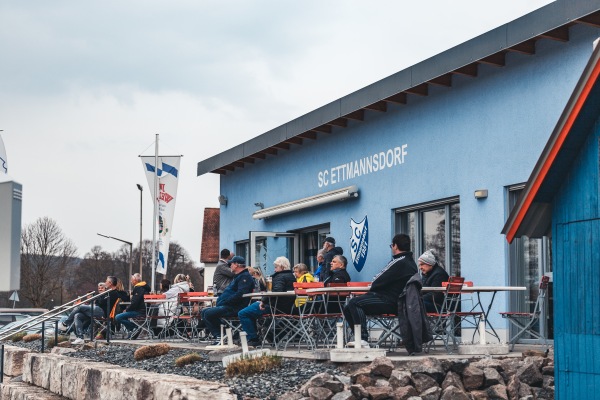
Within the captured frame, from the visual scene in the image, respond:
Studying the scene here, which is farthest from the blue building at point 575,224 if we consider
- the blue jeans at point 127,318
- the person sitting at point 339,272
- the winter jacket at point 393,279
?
the blue jeans at point 127,318

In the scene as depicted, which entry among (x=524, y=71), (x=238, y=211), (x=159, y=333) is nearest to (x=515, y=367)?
(x=524, y=71)

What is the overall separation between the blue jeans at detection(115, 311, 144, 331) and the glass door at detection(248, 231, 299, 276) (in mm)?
3704

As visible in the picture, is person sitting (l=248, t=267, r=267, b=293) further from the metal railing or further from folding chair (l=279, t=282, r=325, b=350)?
the metal railing

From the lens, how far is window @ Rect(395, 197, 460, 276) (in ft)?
48.5

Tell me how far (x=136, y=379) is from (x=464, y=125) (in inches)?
253

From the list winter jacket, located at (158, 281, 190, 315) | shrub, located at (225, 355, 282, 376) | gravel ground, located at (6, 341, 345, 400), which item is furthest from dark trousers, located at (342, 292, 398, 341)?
winter jacket, located at (158, 281, 190, 315)

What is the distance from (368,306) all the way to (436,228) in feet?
17.0

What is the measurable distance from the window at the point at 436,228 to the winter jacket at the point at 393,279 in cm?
399

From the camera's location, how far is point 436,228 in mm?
15406

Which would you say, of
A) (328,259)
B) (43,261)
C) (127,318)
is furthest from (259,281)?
(43,261)

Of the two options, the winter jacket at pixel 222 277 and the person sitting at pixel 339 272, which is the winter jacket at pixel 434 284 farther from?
the winter jacket at pixel 222 277

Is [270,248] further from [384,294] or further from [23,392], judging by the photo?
[384,294]

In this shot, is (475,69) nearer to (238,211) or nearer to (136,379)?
(136,379)

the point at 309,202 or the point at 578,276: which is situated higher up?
the point at 309,202
